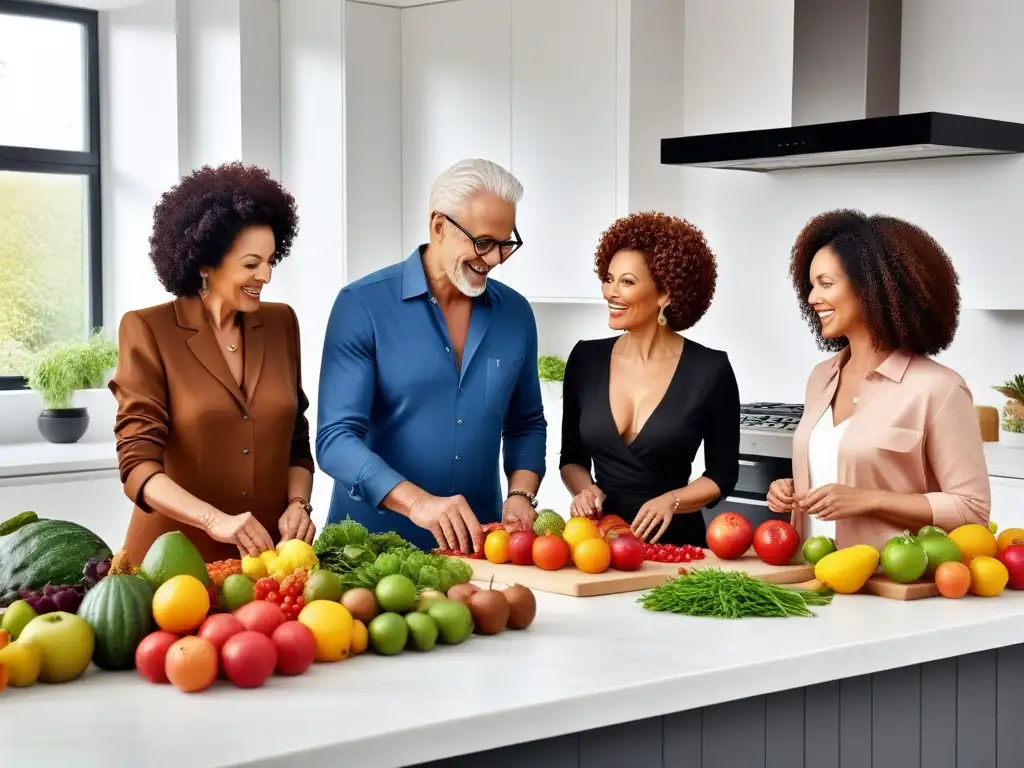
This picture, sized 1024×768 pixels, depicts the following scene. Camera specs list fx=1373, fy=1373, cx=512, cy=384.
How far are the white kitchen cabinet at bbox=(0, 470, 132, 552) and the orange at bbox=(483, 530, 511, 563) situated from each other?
2659mm

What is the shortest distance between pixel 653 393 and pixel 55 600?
4.87ft

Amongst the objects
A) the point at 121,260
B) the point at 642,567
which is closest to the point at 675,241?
the point at 642,567

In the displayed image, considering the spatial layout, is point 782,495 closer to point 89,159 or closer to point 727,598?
point 727,598

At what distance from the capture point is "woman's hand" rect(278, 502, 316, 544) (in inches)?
101

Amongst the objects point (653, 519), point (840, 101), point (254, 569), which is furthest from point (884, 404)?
point (840, 101)

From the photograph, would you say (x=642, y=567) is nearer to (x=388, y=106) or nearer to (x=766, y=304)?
(x=766, y=304)

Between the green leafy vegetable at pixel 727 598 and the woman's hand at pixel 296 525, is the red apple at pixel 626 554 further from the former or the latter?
the woman's hand at pixel 296 525

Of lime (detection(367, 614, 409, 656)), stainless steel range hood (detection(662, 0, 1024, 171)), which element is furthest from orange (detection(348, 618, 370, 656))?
stainless steel range hood (detection(662, 0, 1024, 171))

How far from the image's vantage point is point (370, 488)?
2672 millimetres

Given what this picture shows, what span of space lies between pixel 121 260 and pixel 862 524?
419 cm

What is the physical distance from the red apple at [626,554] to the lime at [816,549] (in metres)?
0.31

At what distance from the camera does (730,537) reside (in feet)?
8.21

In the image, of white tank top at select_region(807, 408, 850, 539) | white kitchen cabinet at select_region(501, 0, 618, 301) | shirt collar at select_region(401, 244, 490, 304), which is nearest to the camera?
white tank top at select_region(807, 408, 850, 539)

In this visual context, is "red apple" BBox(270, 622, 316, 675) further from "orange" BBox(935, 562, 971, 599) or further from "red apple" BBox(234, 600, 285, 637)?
"orange" BBox(935, 562, 971, 599)
